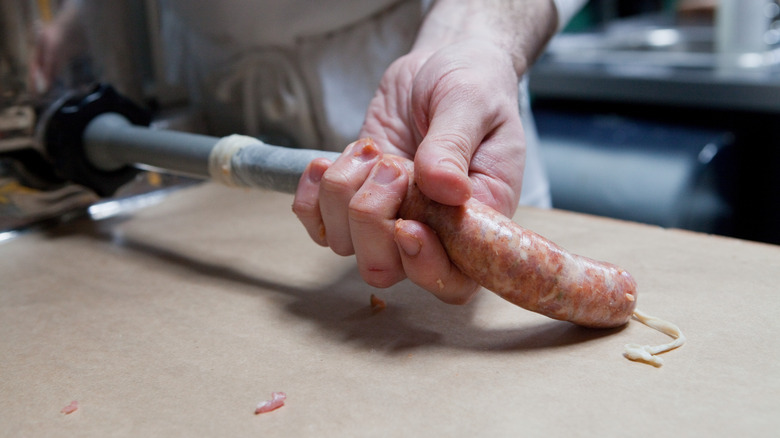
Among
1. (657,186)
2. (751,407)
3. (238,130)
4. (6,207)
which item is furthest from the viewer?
(657,186)

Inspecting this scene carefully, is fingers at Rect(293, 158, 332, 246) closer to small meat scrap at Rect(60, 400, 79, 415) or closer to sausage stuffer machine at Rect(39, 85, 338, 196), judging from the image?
sausage stuffer machine at Rect(39, 85, 338, 196)

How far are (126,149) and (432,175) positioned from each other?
737 mm

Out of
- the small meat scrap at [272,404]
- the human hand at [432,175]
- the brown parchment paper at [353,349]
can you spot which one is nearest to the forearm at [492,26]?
the human hand at [432,175]

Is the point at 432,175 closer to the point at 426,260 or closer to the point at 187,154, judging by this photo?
the point at 426,260

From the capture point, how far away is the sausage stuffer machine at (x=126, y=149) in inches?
41.0

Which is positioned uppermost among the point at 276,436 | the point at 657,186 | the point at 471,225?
the point at 471,225

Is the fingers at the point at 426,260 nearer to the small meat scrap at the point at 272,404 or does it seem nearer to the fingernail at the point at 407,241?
the fingernail at the point at 407,241

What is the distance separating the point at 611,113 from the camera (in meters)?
2.34

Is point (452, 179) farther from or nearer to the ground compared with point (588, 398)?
farther from the ground

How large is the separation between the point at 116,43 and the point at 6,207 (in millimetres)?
405

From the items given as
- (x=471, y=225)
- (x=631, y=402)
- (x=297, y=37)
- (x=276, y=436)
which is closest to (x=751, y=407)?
(x=631, y=402)

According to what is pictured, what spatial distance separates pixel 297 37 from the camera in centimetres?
144

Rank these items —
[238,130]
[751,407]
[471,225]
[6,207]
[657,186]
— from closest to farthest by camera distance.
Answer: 1. [751,407]
2. [471,225]
3. [6,207]
4. [238,130]
5. [657,186]

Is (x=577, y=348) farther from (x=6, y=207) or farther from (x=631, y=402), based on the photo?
(x=6, y=207)
